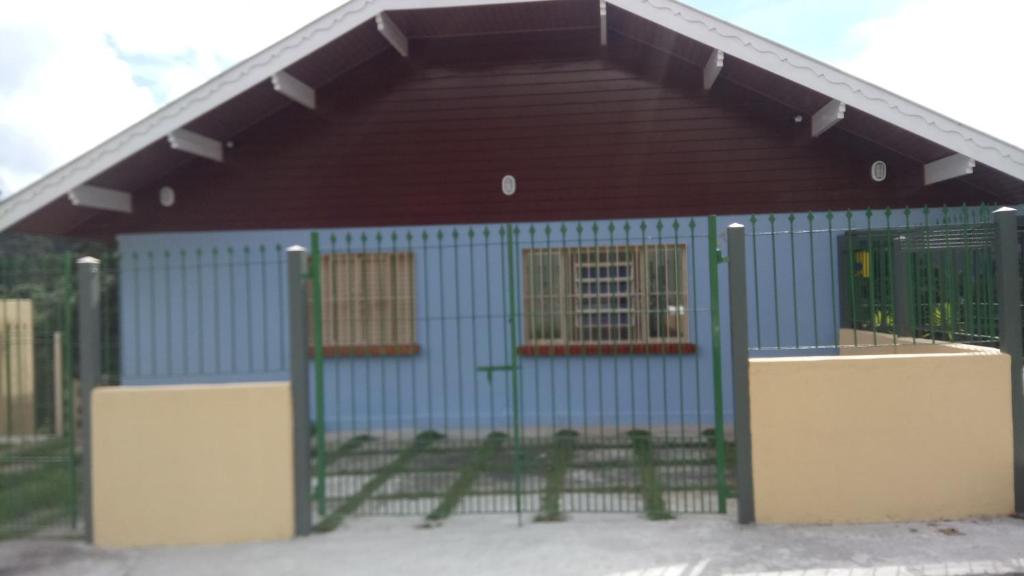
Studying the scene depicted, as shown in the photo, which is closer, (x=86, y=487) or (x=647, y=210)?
(x=86, y=487)

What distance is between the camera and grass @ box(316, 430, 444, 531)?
651 cm

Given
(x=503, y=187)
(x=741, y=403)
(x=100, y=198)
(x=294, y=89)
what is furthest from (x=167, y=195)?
(x=741, y=403)

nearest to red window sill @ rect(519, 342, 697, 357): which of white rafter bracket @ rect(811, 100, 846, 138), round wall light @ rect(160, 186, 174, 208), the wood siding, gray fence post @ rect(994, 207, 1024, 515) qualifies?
the wood siding

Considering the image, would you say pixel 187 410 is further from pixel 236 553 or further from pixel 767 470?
pixel 767 470

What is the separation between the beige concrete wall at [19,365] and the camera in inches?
253

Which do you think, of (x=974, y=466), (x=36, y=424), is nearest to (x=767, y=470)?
(x=974, y=466)

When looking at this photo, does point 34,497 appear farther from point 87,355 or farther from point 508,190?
point 508,190

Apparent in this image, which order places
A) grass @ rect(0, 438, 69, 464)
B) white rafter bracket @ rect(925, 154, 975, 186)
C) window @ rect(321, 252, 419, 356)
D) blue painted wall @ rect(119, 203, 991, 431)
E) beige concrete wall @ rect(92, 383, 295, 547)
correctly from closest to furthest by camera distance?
beige concrete wall @ rect(92, 383, 295, 547), grass @ rect(0, 438, 69, 464), white rafter bracket @ rect(925, 154, 975, 186), blue painted wall @ rect(119, 203, 991, 431), window @ rect(321, 252, 419, 356)

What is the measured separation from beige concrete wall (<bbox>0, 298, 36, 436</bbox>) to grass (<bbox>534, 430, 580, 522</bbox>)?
398 cm

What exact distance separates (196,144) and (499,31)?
12.7 ft

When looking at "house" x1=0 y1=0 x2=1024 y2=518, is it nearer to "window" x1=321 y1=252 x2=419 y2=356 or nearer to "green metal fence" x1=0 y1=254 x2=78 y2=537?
"window" x1=321 y1=252 x2=419 y2=356

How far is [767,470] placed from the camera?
618 cm

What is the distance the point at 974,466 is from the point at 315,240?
5.12m

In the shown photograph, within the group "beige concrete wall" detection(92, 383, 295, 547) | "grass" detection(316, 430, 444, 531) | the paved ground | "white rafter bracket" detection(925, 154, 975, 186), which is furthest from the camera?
"white rafter bracket" detection(925, 154, 975, 186)
